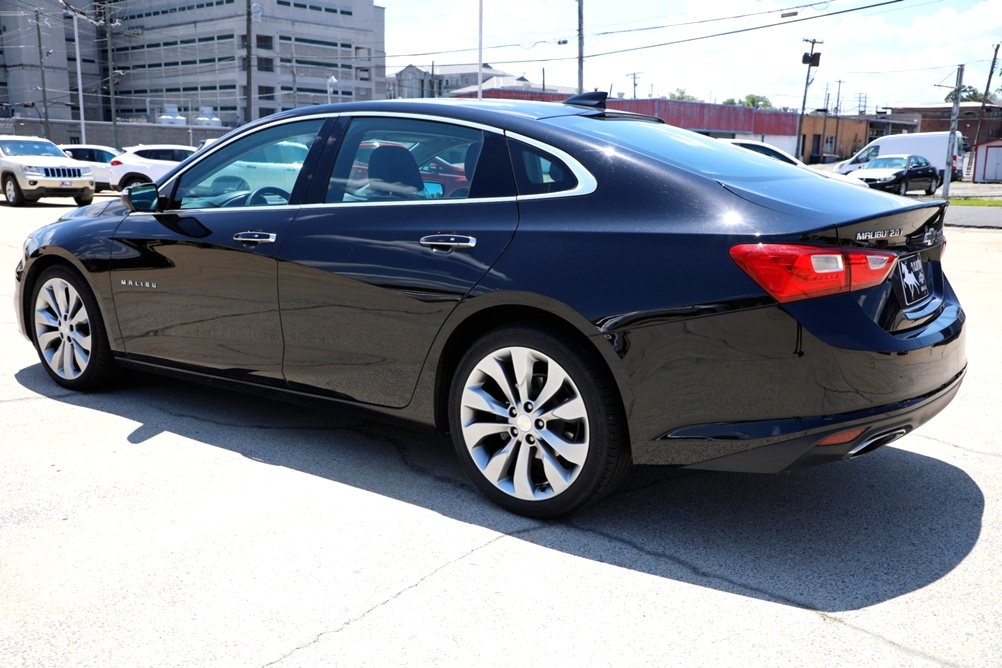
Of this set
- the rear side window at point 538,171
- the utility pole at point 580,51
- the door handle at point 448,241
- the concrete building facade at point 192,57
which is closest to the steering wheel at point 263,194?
the door handle at point 448,241

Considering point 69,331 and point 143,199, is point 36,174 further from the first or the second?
point 143,199

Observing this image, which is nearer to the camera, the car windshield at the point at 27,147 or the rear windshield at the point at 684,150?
the rear windshield at the point at 684,150

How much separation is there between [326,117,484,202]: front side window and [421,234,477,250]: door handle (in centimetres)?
20

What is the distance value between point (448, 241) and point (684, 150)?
1051 millimetres

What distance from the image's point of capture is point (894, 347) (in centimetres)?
315

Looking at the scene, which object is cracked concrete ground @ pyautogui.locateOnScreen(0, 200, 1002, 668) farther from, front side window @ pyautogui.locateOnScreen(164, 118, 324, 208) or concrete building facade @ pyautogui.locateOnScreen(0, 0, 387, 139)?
concrete building facade @ pyautogui.locateOnScreen(0, 0, 387, 139)

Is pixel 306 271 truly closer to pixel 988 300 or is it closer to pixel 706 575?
pixel 706 575

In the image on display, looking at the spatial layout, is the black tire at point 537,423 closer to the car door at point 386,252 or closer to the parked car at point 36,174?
the car door at point 386,252

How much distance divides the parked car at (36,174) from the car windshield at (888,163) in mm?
27004

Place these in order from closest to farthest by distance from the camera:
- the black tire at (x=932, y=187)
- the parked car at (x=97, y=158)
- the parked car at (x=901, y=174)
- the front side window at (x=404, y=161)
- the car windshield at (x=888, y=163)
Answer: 1. the front side window at (x=404, y=161)
2. the parked car at (x=97, y=158)
3. the parked car at (x=901, y=174)
4. the car windshield at (x=888, y=163)
5. the black tire at (x=932, y=187)

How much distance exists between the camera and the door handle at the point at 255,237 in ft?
13.9

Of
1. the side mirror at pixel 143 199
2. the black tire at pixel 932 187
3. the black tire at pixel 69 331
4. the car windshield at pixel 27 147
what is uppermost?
the side mirror at pixel 143 199

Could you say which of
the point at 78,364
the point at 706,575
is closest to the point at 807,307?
the point at 706,575

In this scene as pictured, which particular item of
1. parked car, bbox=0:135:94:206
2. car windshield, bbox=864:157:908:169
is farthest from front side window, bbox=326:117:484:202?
car windshield, bbox=864:157:908:169
